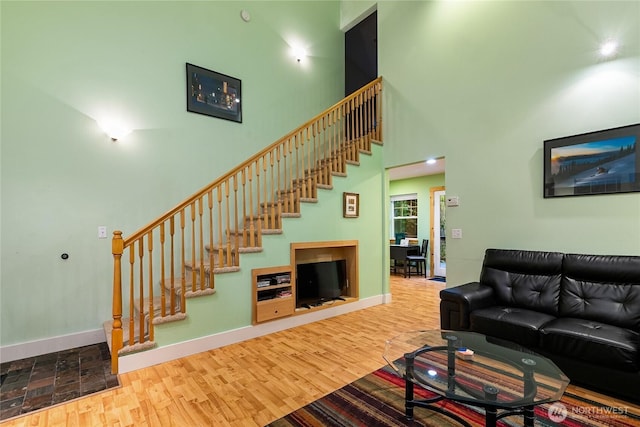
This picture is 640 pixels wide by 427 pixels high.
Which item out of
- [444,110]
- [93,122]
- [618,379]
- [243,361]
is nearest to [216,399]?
[243,361]

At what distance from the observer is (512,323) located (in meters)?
2.58

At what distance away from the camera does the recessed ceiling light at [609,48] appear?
2783 mm

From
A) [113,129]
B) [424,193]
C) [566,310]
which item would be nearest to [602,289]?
[566,310]

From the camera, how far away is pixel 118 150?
11.6ft

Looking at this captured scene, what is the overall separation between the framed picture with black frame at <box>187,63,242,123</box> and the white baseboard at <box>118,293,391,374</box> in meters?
2.87

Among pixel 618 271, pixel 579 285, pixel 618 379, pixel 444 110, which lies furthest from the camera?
pixel 444 110

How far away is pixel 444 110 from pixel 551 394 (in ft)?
11.3

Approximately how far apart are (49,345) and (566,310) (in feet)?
16.4

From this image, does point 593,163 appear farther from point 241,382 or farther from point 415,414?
point 241,382

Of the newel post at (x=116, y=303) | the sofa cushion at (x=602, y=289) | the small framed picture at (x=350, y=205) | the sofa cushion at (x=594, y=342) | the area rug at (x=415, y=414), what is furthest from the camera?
the small framed picture at (x=350, y=205)

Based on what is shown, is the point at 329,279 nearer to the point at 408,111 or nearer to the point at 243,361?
the point at 243,361

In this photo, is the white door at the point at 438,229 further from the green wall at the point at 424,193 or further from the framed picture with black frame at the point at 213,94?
the framed picture with black frame at the point at 213,94

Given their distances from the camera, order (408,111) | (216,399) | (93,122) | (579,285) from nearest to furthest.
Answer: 1. (216,399)
2. (579,285)
3. (93,122)
4. (408,111)

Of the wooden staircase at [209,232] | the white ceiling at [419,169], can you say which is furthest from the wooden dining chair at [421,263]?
the wooden staircase at [209,232]
